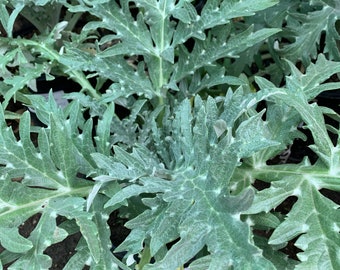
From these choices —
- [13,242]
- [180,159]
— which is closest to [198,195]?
[180,159]

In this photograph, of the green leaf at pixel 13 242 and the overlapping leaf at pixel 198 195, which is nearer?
the overlapping leaf at pixel 198 195

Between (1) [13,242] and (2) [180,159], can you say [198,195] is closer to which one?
(2) [180,159]

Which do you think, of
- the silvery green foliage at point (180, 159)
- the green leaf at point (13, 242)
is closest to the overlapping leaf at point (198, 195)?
the silvery green foliage at point (180, 159)

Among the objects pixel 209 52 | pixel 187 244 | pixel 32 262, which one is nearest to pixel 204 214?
pixel 187 244

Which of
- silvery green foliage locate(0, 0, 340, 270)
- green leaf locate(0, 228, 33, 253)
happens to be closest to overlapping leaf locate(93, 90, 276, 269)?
silvery green foliage locate(0, 0, 340, 270)

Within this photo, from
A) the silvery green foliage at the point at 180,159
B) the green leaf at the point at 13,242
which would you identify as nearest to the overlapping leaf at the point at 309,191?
the silvery green foliage at the point at 180,159

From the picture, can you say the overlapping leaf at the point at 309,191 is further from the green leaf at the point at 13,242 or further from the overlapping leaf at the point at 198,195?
the green leaf at the point at 13,242

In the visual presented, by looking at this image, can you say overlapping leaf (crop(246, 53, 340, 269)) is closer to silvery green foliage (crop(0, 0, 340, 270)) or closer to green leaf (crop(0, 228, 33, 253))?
silvery green foliage (crop(0, 0, 340, 270))

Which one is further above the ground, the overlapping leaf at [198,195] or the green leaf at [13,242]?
the overlapping leaf at [198,195]

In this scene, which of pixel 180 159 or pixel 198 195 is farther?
pixel 180 159
